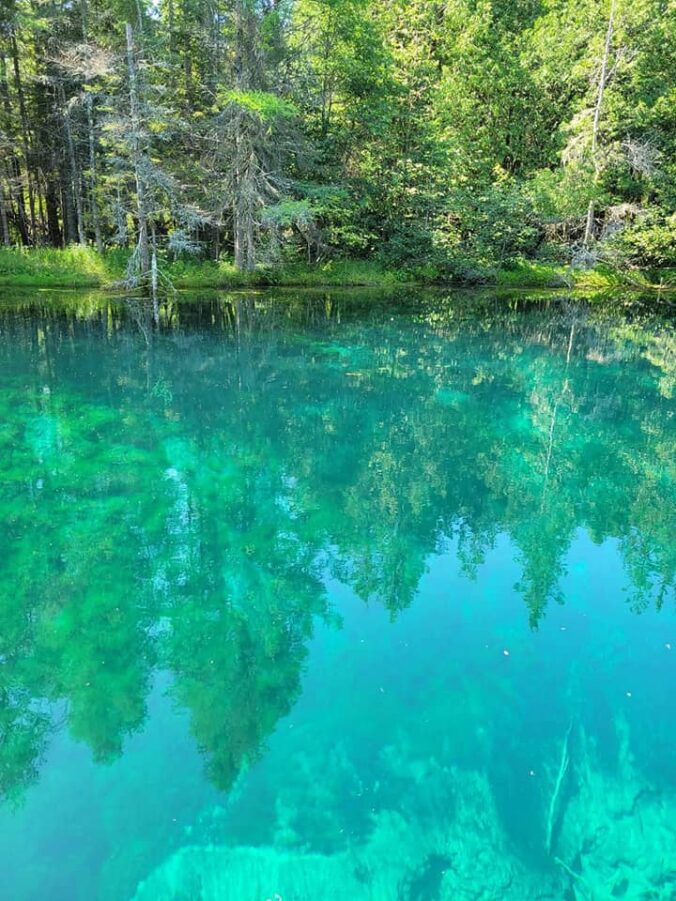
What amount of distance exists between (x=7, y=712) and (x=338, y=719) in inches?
77.6

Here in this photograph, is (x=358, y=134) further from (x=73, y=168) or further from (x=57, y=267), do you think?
(x=57, y=267)

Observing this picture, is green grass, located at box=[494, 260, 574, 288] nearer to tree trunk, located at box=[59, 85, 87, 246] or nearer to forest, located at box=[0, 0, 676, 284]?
forest, located at box=[0, 0, 676, 284]

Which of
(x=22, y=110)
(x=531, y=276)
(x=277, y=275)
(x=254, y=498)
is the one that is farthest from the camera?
(x=531, y=276)

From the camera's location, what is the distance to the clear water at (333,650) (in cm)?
296

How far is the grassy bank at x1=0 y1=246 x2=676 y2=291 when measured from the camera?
71.4ft

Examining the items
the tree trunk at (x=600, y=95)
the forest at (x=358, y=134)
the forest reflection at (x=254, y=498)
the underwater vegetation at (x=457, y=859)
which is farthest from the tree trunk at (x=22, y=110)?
the underwater vegetation at (x=457, y=859)

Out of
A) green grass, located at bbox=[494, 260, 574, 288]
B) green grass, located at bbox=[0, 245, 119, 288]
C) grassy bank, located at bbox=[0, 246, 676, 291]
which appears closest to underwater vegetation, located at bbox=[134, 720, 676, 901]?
grassy bank, located at bbox=[0, 246, 676, 291]

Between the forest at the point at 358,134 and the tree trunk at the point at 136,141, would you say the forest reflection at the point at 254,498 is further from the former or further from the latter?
the forest at the point at 358,134

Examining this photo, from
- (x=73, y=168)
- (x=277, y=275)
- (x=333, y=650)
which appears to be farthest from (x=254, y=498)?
(x=73, y=168)

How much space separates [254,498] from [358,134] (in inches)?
903

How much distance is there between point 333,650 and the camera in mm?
4375

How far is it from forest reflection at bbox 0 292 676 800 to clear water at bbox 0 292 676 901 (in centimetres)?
3

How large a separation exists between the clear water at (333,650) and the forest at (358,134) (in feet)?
45.8

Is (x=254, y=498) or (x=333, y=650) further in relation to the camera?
(x=254, y=498)
